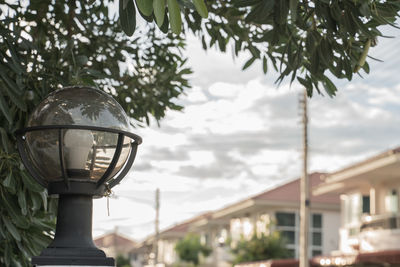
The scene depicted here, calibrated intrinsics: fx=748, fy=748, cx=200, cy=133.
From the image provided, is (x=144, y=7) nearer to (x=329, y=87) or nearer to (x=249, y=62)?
(x=329, y=87)

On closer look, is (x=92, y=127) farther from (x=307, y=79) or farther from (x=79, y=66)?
(x=307, y=79)

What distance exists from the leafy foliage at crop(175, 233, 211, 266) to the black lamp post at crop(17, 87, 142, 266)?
5009cm

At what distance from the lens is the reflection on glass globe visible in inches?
143

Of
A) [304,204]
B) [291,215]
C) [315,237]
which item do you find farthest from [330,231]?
[304,204]

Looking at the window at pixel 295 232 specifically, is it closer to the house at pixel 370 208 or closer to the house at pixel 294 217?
the house at pixel 294 217

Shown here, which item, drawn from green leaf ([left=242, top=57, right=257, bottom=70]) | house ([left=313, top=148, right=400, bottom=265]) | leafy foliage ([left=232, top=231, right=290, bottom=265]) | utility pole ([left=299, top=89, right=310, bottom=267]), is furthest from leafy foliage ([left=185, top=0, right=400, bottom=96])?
leafy foliage ([left=232, top=231, right=290, bottom=265])

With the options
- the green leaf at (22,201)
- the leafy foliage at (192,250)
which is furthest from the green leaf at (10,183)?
the leafy foliage at (192,250)

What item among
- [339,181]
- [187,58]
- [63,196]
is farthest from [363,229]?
[63,196]

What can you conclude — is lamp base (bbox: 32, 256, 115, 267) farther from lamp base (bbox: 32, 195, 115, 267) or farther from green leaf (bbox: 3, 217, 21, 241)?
green leaf (bbox: 3, 217, 21, 241)

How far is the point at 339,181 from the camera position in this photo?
93.7 feet

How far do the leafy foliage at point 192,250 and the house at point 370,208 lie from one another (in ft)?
77.4

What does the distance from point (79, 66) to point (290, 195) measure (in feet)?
117

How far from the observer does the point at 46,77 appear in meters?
5.66

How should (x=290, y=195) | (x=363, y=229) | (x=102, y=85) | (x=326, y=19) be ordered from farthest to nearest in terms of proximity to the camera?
1. (x=290, y=195)
2. (x=363, y=229)
3. (x=102, y=85)
4. (x=326, y=19)
